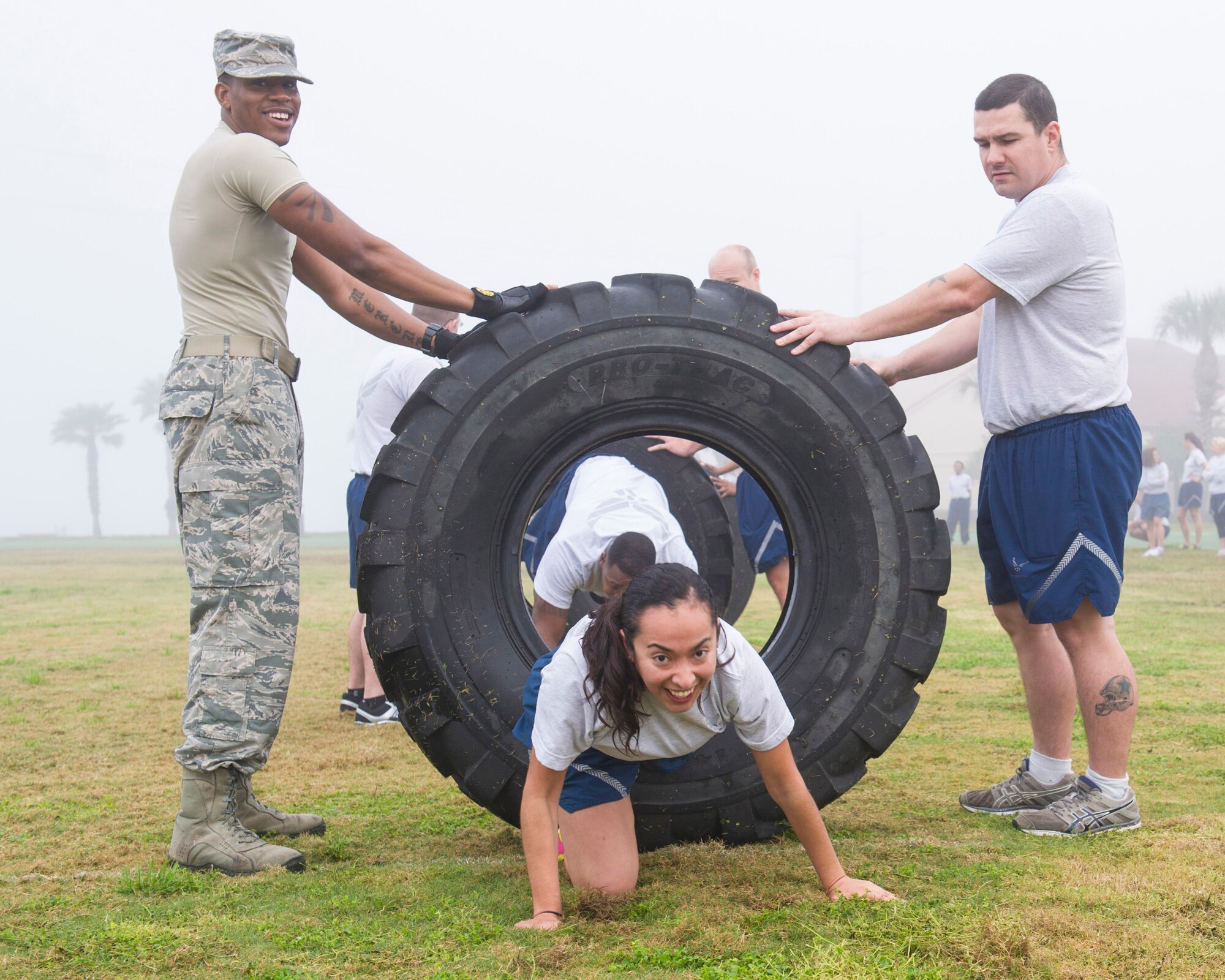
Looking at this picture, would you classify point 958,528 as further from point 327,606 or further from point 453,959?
point 453,959

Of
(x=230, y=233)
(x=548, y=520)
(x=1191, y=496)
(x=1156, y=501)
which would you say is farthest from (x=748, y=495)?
(x=1191, y=496)

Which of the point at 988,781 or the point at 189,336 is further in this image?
the point at 988,781

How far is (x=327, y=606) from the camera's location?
39.1ft

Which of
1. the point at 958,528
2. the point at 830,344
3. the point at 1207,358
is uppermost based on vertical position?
the point at 1207,358

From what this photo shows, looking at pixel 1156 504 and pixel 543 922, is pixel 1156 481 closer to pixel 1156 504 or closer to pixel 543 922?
pixel 1156 504

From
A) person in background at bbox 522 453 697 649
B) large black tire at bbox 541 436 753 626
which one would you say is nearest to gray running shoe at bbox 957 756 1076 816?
person in background at bbox 522 453 697 649

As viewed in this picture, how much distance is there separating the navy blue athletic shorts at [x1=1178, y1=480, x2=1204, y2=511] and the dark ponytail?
17.6 m

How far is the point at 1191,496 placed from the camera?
58.6 ft

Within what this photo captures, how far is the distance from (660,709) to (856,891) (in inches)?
25.5

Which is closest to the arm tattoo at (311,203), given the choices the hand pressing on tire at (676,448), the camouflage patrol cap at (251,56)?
the camouflage patrol cap at (251,56)

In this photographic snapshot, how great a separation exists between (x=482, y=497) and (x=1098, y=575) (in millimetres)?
1906

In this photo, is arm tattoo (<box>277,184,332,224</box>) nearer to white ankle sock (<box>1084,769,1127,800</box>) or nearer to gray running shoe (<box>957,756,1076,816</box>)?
gray running shoe (<box>957,756,1076,816</box>)

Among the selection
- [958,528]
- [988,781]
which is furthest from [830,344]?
[958,528]

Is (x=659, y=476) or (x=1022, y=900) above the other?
(x=659, y=476)
